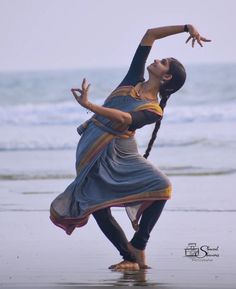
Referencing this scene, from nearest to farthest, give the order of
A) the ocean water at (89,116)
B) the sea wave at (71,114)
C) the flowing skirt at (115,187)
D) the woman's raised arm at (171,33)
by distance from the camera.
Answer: the woman's raised arm at (171,33) < the flowing skirt at (115,187) < the ocean water at (89,116) < the sea wave at (71,114)

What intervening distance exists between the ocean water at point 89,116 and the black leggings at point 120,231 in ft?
21.9

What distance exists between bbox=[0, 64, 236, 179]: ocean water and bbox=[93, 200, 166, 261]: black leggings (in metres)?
6.67

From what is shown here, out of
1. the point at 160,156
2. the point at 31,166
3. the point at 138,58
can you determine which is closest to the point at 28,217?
the point at 138,58

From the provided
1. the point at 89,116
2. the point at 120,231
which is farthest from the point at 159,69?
the point at 89,116

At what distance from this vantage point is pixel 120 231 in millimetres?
9195

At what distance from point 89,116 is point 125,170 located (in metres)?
16.3

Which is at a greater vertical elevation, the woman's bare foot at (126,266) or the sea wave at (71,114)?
the woman's bare foot at (126,266)

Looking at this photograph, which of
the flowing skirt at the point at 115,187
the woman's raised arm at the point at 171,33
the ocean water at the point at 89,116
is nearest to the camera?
the woman's raised arm at the point at 171,33

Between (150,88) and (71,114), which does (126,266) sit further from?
(71,114)

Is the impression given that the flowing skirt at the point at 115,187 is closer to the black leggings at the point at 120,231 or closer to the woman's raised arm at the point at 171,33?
the black leggings at the point at 120,231

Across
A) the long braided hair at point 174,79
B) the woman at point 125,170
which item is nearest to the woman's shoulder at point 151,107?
the woman at point 125,170

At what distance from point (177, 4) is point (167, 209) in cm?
3209

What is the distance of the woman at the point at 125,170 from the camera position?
9047 mm

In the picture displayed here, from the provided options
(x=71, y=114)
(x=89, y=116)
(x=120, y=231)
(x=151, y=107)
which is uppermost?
(x=151, y=107)
